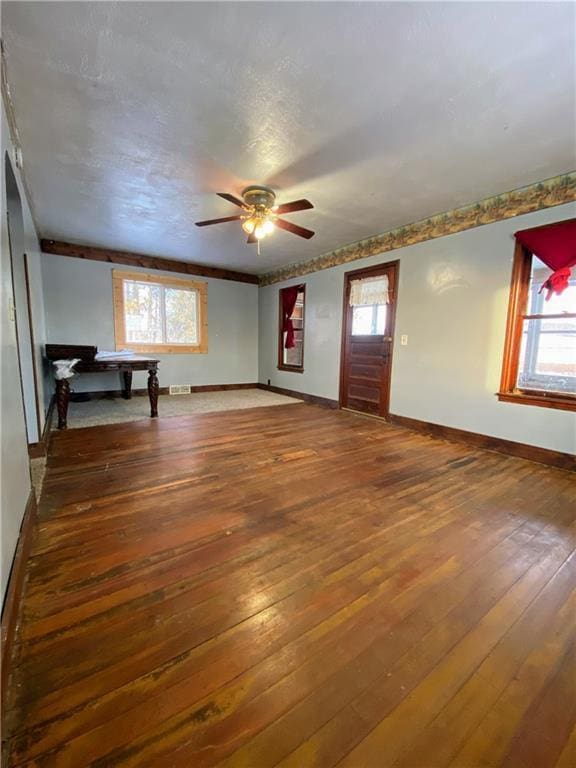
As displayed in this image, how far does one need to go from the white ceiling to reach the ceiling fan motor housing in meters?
0.10

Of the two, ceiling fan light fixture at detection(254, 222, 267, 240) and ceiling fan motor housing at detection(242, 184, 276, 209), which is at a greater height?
ceiling fan motor housing at detection(242, 184, 276, 209)

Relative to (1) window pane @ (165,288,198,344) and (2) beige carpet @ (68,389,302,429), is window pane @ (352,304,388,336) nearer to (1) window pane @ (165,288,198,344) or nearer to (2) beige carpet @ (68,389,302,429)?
(2) beige carpet @ (68,389,302,429)

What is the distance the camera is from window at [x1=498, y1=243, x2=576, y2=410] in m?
2.95

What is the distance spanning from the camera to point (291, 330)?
6.31 metres

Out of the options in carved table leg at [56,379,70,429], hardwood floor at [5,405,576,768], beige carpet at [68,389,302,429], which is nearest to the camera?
hardwood floor at [5,405,576,768]

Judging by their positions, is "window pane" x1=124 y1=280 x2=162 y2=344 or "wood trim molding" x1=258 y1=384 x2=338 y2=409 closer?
"wood trim molding" x1=258 y1=384 x2=338 y2=409

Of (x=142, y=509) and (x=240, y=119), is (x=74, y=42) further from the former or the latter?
(x=142, y=509)

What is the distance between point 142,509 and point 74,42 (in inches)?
101

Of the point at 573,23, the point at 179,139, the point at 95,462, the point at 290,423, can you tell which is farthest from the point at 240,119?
the point at 290,423

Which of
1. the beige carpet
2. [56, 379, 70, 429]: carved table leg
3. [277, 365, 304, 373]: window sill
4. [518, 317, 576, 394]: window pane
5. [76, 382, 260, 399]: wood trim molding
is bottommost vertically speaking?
the beige carpet

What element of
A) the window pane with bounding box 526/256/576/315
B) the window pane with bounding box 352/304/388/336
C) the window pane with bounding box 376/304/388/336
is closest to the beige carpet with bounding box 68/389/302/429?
the window pane with bounding box 352/304/388/336

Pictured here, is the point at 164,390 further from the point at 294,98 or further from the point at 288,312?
the point at 294,98

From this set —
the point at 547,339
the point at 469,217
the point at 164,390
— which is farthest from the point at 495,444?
the point at 164,390

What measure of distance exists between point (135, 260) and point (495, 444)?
19.7ft
